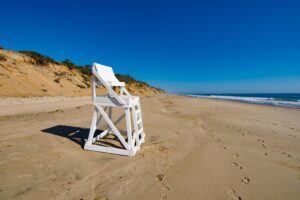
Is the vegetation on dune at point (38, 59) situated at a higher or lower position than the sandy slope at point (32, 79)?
higher

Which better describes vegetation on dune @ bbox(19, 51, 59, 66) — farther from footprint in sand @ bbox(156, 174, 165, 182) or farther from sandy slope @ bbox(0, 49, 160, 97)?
footprint in sand @ bbox(156, 174, 165, 182)

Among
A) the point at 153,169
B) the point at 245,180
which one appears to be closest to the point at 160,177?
the point at 153,169

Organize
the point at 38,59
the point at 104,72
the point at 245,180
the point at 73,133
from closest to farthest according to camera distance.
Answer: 1. the point at 245,180
2. the point at 104,72
3. the point at 73,133
4. the point at 38,59

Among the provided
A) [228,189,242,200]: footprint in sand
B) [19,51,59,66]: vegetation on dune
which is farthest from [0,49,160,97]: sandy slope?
[228,189,242,200]: footprint in sand

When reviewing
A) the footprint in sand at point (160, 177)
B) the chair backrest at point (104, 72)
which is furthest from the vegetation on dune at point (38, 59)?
the footprint in sand at point (160, 177)

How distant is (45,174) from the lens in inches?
109

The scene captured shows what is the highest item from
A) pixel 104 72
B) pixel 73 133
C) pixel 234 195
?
pixel 104 72

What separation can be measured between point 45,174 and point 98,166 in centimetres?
89

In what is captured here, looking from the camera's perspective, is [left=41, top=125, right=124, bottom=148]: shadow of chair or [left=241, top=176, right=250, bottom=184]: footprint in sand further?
[left=41, top=125, right=124, bottom=148]: shadow of chair

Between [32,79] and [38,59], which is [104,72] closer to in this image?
[32,79]

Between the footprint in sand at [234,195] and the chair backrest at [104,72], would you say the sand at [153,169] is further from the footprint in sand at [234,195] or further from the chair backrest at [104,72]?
the chair backrest at [104,72]

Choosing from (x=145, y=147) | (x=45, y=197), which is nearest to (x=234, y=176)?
(x=145, y=147)

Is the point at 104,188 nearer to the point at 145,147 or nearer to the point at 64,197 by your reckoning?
the point at 64,197

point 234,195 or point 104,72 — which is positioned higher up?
point 104,72
